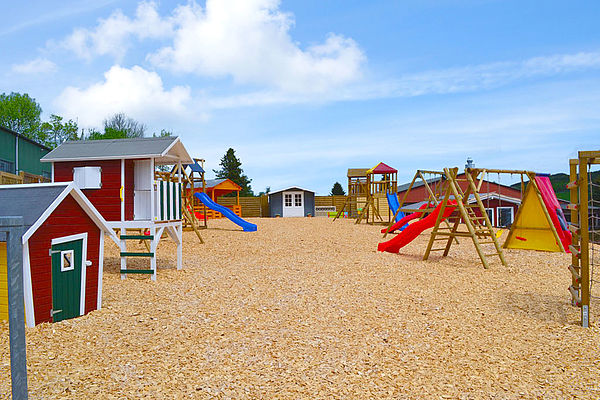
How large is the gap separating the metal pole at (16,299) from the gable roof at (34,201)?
3.33 metres

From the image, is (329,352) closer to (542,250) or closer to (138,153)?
(138,153)

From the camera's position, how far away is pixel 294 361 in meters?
5.27

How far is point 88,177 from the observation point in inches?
428

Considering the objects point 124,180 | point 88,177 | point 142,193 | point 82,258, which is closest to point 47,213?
point 82,258

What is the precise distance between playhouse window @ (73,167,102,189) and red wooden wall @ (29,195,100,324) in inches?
129

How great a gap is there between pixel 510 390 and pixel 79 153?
10.3 m

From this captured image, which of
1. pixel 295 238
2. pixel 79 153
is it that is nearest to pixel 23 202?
pixel 79 153

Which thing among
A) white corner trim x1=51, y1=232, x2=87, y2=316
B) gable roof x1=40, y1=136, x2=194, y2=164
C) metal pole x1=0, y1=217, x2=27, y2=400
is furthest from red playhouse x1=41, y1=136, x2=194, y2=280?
metal pole x1=0, y1=217, x2=27, y2=400

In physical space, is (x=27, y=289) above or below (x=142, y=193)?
below

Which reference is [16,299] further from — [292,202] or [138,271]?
[292,202]

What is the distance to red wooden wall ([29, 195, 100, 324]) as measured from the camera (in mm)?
6605

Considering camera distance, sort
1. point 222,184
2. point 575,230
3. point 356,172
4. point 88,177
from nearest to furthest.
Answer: point 575,230 → point 88,177 → point 356,172 → point 222,184

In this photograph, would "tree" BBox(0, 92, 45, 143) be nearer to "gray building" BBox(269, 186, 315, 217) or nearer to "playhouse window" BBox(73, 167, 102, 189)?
"gray building" BBox(269, 186, 315, 217)

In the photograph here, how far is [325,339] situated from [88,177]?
7.63m
